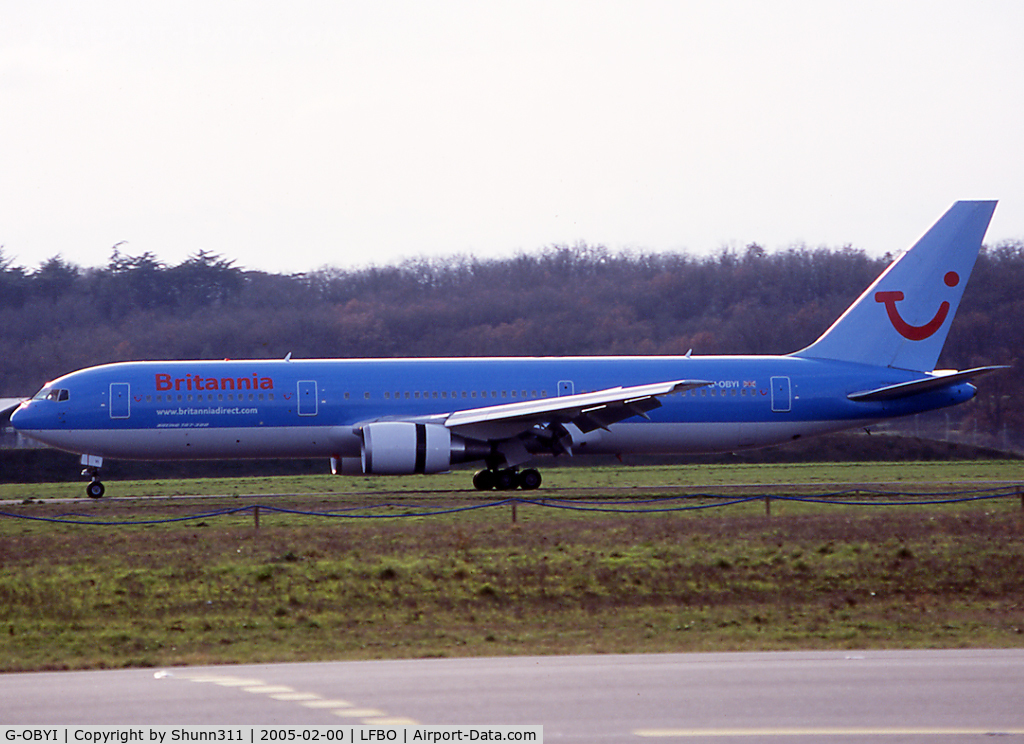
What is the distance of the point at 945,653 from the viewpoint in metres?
11.3

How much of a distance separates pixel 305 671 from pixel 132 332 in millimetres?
82524

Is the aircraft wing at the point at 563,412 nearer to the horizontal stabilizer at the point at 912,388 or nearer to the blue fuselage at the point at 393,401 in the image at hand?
the blue fuselage at the point at 393,401

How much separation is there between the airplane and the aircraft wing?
0.05 m

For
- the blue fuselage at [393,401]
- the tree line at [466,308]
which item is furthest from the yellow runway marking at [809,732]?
the tree line at [466,308]

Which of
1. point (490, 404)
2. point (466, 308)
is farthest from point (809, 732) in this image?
point (466, 308)

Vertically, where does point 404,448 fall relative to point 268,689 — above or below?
above

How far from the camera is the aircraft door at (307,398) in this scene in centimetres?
3166

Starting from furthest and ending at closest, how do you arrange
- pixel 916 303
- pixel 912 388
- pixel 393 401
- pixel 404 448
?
pixel 916 303 < pixel 912 388 < pixel 393 401 < pixel 404 448

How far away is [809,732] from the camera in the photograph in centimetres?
794

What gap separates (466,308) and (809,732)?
83.3 m

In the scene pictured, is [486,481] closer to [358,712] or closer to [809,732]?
[358,712]

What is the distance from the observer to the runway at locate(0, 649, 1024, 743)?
26.7ft

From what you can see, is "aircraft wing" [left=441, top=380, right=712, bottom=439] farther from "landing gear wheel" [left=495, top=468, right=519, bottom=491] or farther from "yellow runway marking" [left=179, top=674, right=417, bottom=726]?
"yellow runway marking" [left=179, top=674, right=417, bottom=726]

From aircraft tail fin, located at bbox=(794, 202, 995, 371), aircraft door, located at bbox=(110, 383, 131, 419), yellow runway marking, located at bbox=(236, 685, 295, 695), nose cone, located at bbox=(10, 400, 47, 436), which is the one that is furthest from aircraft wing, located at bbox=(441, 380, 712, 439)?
yellow runway marking, located at bbox=(236, 685, 295, 695)
